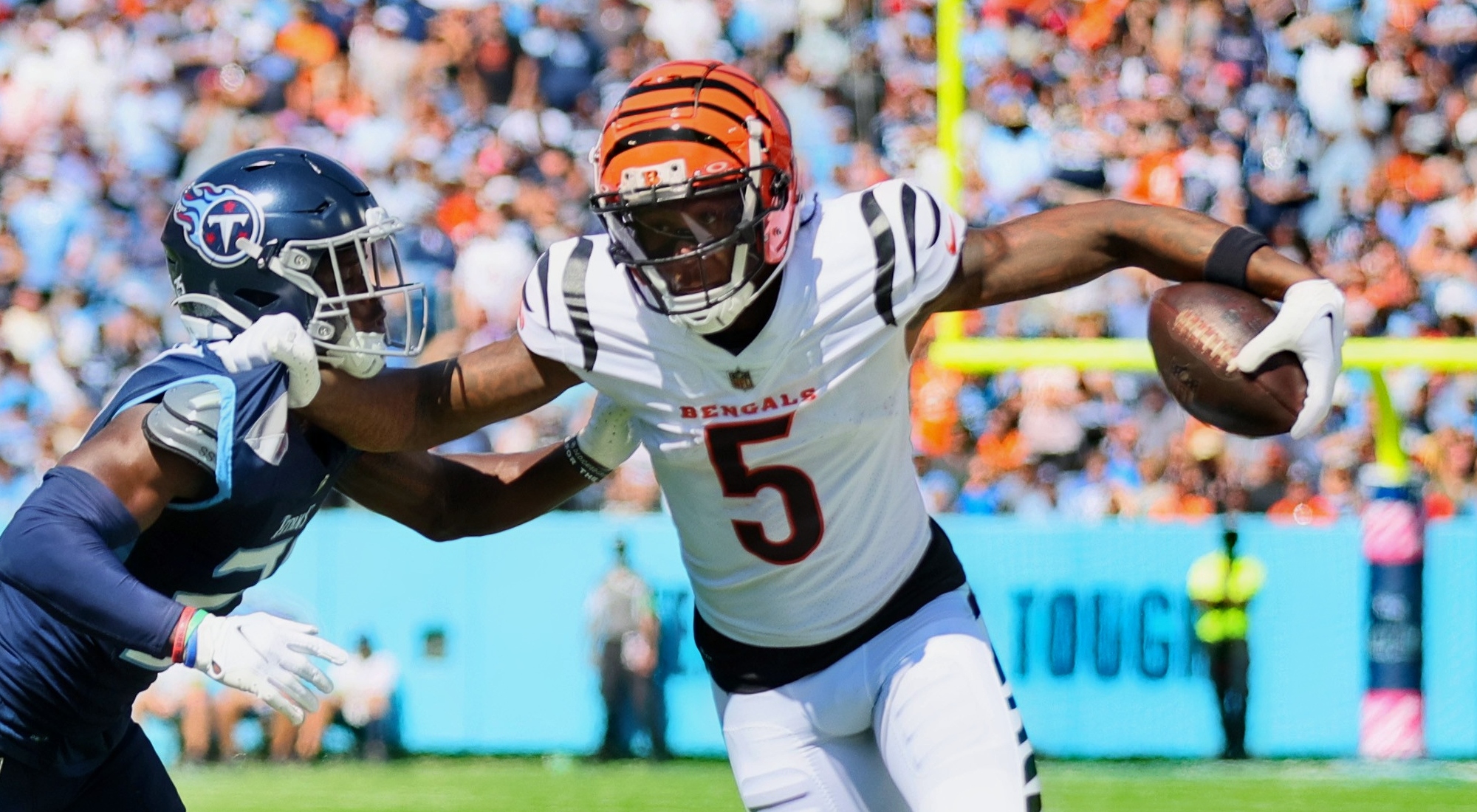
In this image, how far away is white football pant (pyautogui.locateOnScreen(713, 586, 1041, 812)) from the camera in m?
3.14

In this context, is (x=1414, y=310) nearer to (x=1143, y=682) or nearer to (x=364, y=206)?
(x=1143, y=682)

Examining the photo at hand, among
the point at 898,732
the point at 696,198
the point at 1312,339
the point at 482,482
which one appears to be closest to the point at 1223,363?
the point at 1312,339

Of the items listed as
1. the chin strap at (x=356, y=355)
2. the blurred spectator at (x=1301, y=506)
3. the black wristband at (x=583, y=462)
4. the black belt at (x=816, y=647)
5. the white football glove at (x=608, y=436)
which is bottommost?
the blurred spectator at (x=1301, y=506)

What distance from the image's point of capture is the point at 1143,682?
826cm

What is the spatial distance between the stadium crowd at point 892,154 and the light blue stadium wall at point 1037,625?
1.02ft

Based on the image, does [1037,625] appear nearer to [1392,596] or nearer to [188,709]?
[1392,596]

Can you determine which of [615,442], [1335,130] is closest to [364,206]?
[615,442]

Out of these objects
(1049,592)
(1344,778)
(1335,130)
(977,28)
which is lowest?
(1344,778)

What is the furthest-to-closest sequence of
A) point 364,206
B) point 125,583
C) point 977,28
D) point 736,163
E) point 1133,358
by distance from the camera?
point 977,28
point 1133,358
point 364,206
point 736,163
point 125,583

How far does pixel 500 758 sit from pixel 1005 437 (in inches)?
110

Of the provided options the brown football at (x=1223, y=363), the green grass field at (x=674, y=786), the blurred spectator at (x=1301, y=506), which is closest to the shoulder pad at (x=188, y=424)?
the brown football at (x=1223, y=363)

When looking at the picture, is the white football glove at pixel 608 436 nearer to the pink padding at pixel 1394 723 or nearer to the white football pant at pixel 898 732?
the white football pant at pixel 898 732

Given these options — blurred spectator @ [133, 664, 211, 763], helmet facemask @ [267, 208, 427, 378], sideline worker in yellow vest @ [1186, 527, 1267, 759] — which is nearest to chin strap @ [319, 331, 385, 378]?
helmet facemask @ [267, 208, 427, 378]

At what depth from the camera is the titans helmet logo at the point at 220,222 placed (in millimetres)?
3365
